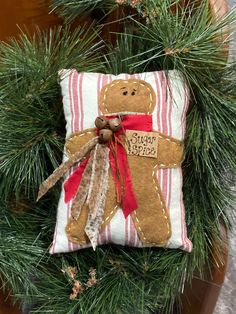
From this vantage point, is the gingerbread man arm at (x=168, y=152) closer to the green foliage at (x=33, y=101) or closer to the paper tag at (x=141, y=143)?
the paper tag at (x=141, y=143)

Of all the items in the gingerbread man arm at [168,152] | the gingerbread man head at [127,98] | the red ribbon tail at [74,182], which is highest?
the gingerbread man head at [127,98]

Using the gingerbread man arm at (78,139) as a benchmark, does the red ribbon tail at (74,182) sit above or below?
below

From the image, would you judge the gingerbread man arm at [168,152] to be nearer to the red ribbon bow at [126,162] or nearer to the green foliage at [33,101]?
the red ribbon bow at [126,162]

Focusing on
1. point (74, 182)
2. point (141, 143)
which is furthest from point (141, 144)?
point (74, 182)

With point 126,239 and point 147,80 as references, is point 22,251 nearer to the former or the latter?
point 126,239

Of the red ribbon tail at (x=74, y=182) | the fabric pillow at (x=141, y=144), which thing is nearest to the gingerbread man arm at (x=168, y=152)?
the fabric pillow at (x=141, y=144)

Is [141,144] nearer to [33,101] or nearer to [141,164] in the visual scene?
[141,164]

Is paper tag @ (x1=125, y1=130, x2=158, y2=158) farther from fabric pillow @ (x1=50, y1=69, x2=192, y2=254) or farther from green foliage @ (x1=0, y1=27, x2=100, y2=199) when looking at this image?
green foliage @ (x1=0, y1=27, x2=100, y2=199)

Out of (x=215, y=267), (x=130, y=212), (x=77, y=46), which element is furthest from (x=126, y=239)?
(x=77, y=46)
